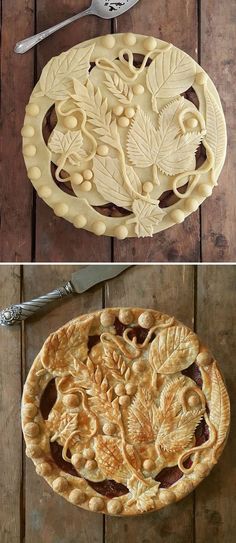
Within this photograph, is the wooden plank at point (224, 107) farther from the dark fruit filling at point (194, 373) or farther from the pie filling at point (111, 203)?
the dark fruit filling at point (194, 373)

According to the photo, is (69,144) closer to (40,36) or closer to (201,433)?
(40,36)

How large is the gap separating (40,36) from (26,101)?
10 centimetres

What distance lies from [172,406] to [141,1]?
64cm

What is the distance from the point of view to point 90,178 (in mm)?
Result: 1107

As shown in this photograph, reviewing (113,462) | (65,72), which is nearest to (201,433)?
(113,462)

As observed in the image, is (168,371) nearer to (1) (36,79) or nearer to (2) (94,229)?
(2) (94,229)

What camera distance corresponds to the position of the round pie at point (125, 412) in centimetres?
105

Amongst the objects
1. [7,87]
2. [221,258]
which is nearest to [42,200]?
[7,87]

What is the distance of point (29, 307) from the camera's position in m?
1.14

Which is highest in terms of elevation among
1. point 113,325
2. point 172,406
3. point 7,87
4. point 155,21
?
point 155,21

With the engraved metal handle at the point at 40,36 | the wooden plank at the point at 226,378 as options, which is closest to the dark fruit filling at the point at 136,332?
the wooden plank at the point at 226,378

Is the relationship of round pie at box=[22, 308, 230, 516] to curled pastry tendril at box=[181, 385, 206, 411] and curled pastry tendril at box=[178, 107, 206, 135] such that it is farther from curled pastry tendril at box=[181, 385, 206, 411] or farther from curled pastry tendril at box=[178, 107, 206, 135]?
curled pastry tendril at box=[178, 107, 206, 135]

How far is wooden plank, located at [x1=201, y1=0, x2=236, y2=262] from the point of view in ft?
3.90

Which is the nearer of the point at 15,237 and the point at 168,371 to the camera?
the point at 168,371
